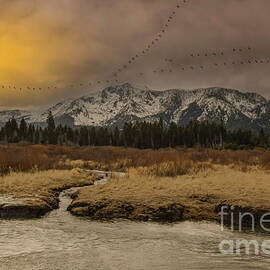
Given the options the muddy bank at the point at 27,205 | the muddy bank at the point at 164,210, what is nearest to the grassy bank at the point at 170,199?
the muddy bank at the point at 164,210

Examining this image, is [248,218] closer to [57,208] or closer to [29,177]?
[57,208]

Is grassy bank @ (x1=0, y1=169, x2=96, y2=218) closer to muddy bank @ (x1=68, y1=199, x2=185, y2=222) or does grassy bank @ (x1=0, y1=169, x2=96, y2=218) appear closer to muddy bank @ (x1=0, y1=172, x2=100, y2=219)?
muddy bank @ (x1=0, y1=172, x2=100, y2=219)

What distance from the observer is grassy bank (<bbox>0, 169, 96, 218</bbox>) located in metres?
10.5

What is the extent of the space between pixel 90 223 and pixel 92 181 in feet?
28.4

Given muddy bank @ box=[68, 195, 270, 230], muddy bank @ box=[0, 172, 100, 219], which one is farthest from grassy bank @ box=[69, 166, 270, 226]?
muddy bank @ box=[0, 172, 100, 219]

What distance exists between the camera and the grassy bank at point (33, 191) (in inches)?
415

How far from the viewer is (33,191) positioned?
13.1 metres

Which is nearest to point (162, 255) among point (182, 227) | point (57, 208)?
point (182, 227)

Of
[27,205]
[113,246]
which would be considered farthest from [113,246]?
[27,205]

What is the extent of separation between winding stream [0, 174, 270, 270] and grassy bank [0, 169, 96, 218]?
2.60ft

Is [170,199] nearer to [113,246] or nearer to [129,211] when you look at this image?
[129,211]

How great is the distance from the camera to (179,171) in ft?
64.2

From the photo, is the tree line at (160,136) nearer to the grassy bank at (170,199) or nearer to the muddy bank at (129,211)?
the grassy bank at (170,199)

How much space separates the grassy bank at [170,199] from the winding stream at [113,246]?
785 millimetres
